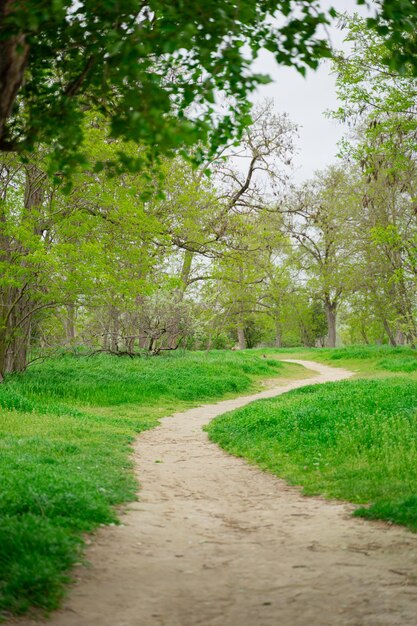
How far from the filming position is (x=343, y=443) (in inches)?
400

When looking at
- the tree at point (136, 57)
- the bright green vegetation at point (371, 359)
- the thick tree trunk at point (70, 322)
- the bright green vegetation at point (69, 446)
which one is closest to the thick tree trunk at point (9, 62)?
the tree at point (136, 57)

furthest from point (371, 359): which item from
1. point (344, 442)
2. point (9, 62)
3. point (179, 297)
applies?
point (9, 62)

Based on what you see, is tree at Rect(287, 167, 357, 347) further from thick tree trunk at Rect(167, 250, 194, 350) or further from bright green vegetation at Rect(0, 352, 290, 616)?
bright green vegetation at Rect(0, 352, 290, 616)

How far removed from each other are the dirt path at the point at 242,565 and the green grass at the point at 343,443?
0.50 meters

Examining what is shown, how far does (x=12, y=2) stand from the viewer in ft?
14.6

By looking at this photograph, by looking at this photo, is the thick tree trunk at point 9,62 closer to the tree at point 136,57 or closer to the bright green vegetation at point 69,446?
the tree at point 136,57

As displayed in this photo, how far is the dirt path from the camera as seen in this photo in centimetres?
445

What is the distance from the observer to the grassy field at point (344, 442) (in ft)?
25.9

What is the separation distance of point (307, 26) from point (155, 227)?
14.6m

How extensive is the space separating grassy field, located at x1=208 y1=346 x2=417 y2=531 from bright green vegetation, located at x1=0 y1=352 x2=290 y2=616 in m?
2.29

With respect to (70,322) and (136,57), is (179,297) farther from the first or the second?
(136,57)

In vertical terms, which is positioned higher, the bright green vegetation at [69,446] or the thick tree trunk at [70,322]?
the thick tree trunk at [70,322]

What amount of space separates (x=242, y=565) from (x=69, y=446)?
5.00 metres

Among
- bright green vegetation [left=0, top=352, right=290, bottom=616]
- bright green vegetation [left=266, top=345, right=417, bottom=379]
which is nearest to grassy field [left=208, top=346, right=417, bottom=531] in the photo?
bright green vegetation [left=0, top=352, right=290, bottom=616]
